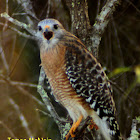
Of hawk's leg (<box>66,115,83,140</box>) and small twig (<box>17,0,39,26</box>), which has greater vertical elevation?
small twig (<box>17,0,39,26</box>)

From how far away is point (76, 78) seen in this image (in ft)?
3.43

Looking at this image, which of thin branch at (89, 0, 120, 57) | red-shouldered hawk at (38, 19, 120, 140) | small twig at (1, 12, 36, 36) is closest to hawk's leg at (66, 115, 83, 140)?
red-shouldered hawk at (38, 19, 120, 140)

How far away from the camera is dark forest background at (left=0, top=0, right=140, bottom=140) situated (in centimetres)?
110

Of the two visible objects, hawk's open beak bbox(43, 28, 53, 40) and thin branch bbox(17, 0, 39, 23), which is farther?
thin branch bbox(17, 0, 39, 23)

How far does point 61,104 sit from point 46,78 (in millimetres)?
176

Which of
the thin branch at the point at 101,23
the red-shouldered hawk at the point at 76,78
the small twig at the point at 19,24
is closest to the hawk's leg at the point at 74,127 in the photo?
the red-shouldered hawk at the point at 76,78

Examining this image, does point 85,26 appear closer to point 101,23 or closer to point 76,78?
point 101,23

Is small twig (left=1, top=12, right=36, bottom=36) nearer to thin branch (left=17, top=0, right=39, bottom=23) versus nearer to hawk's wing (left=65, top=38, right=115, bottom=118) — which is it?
thin branch (left=17, top=0, right=39, bottom=23)

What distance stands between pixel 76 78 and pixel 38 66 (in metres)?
0.27

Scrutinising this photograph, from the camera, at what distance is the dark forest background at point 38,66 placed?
1102 millimetres

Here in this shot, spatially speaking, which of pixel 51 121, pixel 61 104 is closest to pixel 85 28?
pixel 61 104

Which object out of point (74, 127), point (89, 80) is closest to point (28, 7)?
point (89, 80)

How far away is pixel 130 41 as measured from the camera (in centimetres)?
110

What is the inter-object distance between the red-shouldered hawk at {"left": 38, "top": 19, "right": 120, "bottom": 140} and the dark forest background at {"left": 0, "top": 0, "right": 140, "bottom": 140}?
7cm
